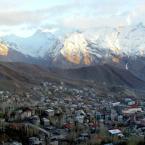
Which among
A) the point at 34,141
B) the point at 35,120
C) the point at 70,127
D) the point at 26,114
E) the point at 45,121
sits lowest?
the point at 70,127

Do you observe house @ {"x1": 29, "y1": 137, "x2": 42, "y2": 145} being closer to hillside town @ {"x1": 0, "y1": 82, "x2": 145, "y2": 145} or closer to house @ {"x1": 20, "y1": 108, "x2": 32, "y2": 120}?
hillside town @ {"x1": 0, "y1": 82, "x2": 145, "y2": 145}

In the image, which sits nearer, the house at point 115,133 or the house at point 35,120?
the house at point 115,133

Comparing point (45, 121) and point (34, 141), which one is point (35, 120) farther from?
point (34, 141)

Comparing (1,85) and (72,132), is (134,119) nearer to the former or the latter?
(72,132)

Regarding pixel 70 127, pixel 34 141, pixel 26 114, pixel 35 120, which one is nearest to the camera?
pixel 34 141

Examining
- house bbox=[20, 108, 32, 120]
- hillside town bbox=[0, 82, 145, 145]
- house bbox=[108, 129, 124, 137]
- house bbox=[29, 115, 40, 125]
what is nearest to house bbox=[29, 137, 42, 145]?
hillside town bbox=[0, 82, 145, 145]

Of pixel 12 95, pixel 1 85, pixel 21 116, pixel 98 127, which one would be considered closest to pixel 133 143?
pixel 98 127

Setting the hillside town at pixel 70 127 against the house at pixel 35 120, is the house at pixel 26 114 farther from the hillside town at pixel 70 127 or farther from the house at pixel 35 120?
the house at pixel 35 120

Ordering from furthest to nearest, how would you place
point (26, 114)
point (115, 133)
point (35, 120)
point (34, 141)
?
1. point (26, 114)
2. point (35, 120)
3. point (115, 133)
4. point (34, 141)

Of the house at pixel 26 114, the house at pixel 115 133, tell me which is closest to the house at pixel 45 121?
the house at pixel 26 114

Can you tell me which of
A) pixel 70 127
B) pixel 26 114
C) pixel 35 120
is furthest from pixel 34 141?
pixel 26 114

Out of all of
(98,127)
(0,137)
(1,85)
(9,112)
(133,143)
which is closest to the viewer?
(133,143)
